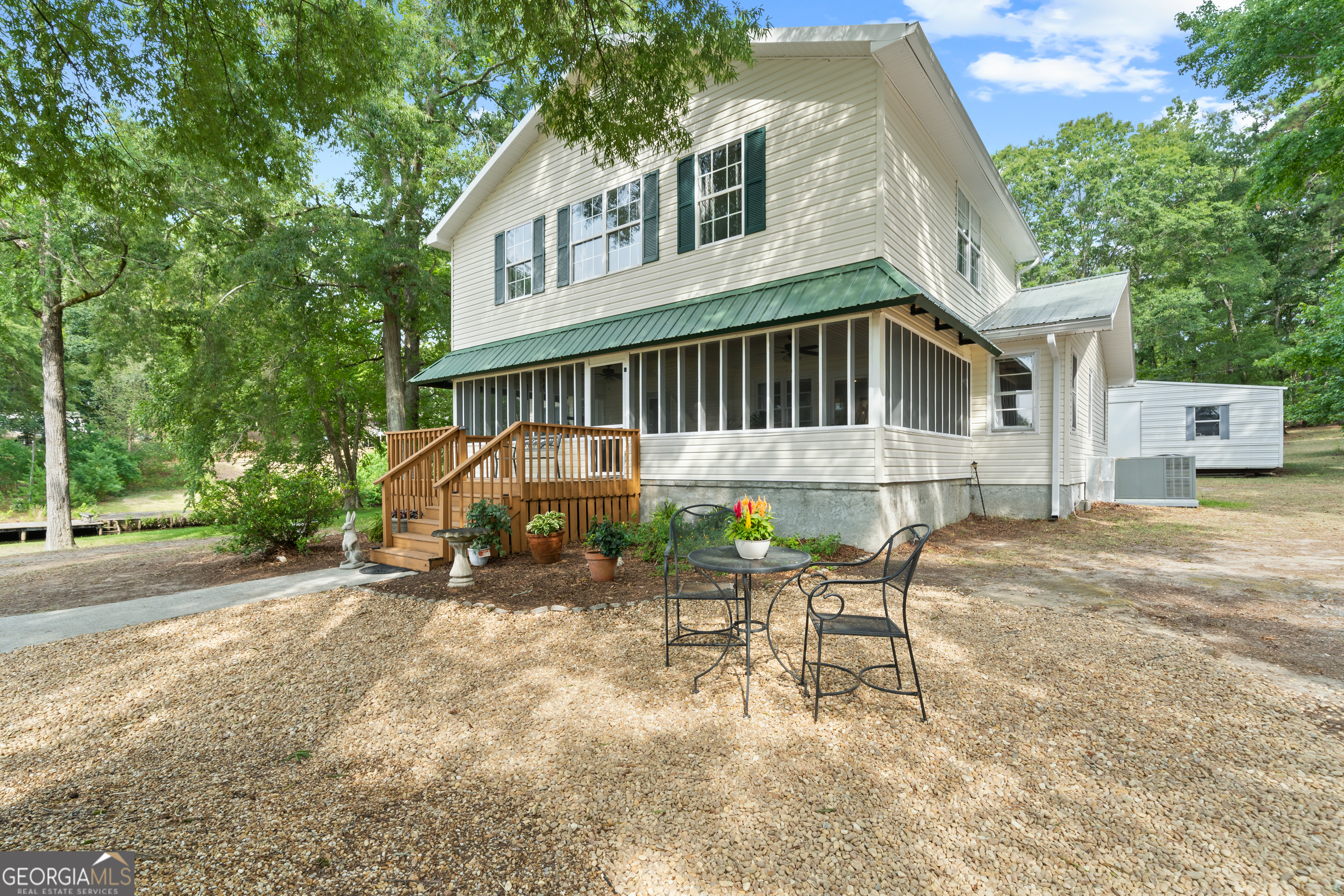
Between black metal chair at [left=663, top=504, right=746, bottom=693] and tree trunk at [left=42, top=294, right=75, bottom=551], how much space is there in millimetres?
15926

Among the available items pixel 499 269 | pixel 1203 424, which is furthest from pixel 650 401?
pixel 1203 424

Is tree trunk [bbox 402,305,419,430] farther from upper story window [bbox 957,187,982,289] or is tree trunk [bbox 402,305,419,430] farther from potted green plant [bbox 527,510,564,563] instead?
upper story window [bbox 957,187,982,289]

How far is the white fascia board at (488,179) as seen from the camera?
1162 centimetres

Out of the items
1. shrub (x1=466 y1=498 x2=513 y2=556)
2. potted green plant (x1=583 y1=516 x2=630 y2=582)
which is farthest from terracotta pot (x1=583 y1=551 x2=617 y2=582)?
shrub (x1=466 y1=498 x2=513 y2=556)

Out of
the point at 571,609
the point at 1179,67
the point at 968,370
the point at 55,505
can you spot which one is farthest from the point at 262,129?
the point at 1179,67

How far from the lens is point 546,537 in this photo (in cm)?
722

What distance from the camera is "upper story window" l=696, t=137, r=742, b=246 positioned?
30.1 feet

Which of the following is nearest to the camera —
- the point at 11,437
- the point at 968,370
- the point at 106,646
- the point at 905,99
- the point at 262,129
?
the point at 106,646

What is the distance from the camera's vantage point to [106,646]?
187 inches

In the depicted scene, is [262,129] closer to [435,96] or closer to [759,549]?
[759,549]

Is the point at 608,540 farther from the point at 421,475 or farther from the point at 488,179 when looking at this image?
the point at 488,179

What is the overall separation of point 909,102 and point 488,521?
891 centimetres

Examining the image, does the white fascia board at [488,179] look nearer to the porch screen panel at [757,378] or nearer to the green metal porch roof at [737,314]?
the green metal porch roof at [737,314]

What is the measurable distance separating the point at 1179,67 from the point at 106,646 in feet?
73.2
